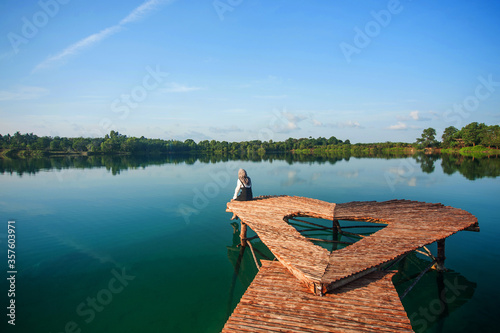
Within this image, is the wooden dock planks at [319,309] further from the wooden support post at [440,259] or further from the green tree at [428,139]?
the green tree at [428,139]

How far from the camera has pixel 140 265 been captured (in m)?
10.1

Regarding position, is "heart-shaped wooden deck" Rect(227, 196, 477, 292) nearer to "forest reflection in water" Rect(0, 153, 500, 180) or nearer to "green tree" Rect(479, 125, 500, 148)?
"forest reflection in water" Rect(0, 153, 500, 180)

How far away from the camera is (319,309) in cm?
475

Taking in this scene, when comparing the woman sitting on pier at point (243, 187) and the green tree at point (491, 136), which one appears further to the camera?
the green tree at point (491, 136)

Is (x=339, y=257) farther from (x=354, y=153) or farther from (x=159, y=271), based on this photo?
(x=354, y=153)

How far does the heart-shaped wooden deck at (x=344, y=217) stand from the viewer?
5.77 meters

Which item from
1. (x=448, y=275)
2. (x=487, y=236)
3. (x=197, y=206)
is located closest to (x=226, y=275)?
(x=448, y=275)

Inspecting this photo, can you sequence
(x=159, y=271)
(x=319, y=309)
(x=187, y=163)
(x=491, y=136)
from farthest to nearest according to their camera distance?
(x=491, y=136) → (x=187, y=163) → (x=159, y=271) → (x=319, y=309)

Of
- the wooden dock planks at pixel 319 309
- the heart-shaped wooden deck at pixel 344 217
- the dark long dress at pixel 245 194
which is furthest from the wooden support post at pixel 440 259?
the dark long dress at pixel 245 194

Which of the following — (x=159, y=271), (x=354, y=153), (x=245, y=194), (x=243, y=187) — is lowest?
(x=159, y=271)

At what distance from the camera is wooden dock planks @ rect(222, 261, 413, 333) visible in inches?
169

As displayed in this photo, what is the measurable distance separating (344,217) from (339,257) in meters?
4.18

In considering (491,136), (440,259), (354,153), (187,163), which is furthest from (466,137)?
(440,259)

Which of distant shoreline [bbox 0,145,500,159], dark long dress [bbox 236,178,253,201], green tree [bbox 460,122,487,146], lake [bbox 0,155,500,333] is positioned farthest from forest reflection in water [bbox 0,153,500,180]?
dark long dress [bbox 236,178,253,201]
